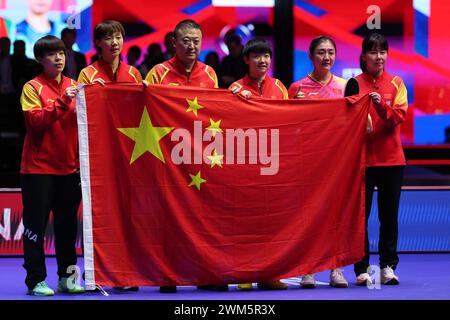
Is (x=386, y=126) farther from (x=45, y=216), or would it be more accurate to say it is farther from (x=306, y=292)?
(x=45, y=216)

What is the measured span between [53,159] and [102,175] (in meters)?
0.36

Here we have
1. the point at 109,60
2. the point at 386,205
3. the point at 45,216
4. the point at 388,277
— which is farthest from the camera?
the point at 386,205

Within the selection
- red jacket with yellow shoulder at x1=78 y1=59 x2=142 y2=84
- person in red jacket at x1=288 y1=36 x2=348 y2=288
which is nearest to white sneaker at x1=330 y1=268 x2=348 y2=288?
person in red jacket at x1=288 y1=36 x2=348 y2=288

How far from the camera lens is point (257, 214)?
22.1ft

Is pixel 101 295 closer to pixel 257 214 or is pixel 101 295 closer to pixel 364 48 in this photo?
pixel 257 214

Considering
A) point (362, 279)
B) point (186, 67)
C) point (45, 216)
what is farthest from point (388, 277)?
point (45, 216)

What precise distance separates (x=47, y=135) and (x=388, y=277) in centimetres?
257

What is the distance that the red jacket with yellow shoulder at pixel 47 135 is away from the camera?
6578 mm

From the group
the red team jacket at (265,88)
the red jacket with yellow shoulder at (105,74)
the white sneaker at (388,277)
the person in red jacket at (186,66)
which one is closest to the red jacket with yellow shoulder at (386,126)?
the red team jacket at (265,88)

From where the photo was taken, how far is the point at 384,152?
707 centimetres

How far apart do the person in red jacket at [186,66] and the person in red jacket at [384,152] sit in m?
1.13

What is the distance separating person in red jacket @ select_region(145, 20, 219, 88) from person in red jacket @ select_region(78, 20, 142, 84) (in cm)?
19
